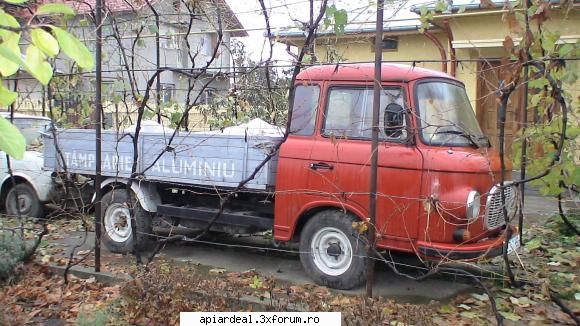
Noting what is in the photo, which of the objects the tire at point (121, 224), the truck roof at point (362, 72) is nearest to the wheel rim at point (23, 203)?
the tire at point (121, 224)

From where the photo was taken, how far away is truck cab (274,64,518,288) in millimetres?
5332

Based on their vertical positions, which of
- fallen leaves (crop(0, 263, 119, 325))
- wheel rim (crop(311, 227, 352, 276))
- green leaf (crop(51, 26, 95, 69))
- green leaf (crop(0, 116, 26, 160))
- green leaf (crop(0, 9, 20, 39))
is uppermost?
green leaf (crop(0, 9, 20, 39))

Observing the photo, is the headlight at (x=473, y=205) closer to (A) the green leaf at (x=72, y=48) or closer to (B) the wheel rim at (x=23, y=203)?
(A) the green leaf at (x=72, y=48)

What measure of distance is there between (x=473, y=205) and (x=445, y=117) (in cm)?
104

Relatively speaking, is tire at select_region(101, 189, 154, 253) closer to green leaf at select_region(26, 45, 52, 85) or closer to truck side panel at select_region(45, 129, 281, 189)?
truck side panel at select_region(45, 129, 281, 189)


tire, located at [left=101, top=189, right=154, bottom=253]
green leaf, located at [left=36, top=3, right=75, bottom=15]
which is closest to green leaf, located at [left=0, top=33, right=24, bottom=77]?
green leaf, located at [left=36, top=3, right=75, bottom=15]

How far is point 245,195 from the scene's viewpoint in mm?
6793

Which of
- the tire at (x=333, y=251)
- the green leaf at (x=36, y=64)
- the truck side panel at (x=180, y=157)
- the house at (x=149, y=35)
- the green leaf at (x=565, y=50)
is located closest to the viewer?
the green leaf at (x=36, y=64)

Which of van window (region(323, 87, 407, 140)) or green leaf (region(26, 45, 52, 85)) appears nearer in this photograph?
green leaf (region(26, 45, 52, 85))

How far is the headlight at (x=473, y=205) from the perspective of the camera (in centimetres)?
523

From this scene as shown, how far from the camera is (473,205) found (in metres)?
5.30

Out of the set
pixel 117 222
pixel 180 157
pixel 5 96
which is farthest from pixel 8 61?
pixel 117 222

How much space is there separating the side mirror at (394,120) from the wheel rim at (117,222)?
359 cm

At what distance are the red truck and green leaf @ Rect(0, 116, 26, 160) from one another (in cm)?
410
